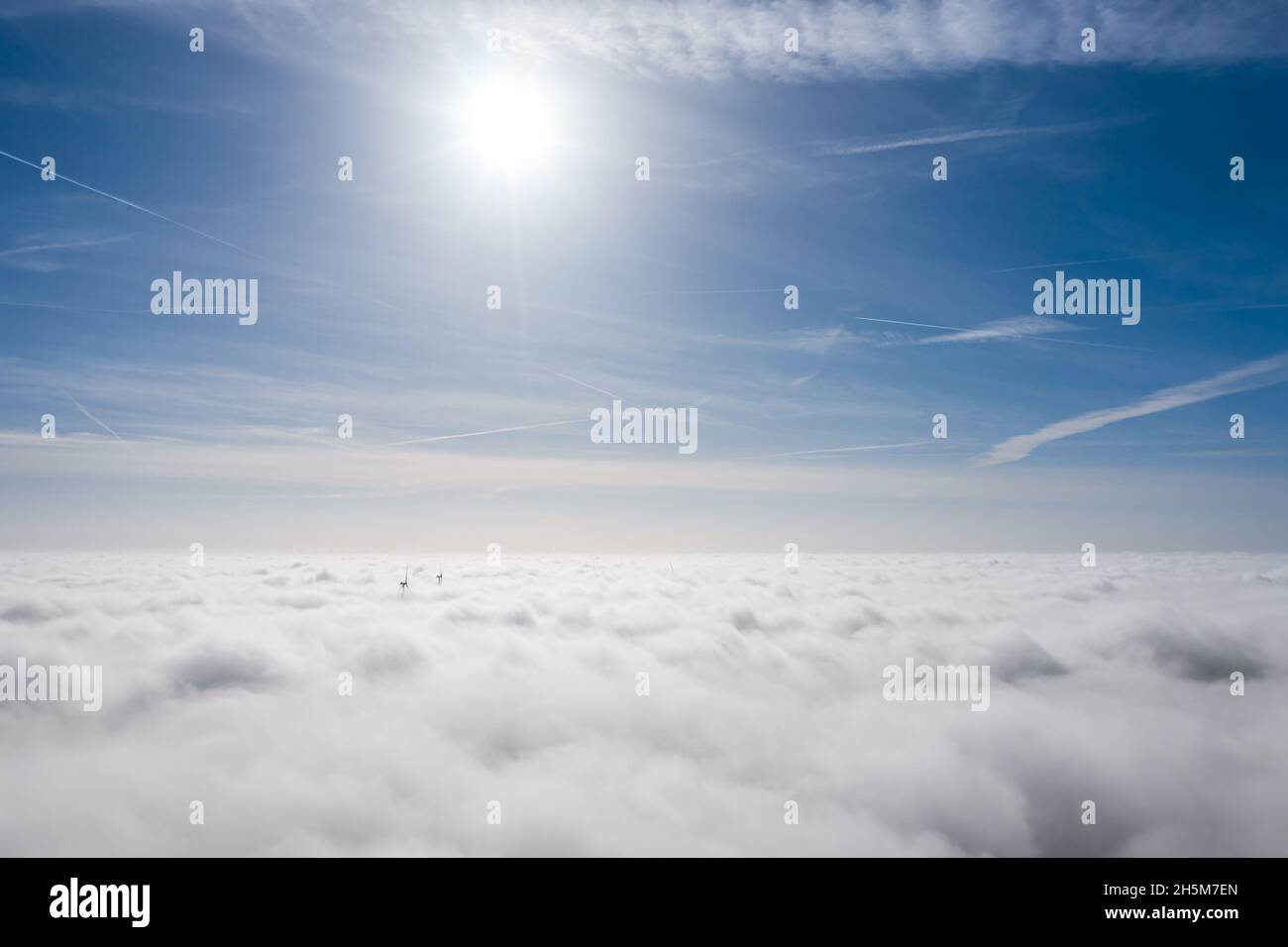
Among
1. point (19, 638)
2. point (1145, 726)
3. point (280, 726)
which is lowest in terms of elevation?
point (1145, 726)

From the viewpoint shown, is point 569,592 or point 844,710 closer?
point 844,710

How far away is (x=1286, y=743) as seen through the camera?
208 ft

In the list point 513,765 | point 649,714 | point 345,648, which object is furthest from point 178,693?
point 649,714

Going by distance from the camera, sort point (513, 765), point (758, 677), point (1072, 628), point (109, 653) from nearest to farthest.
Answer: point (513, 765) < point (109, 653) < point (758, 677) < point (1072, 628)

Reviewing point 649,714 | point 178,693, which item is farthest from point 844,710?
point 178,693

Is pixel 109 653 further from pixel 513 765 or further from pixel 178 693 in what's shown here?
pixel 513 765

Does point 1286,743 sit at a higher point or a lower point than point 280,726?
lower

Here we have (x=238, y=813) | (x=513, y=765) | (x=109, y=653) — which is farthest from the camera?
(x=109, y=653)

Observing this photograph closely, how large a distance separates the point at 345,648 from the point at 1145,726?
11062cm
